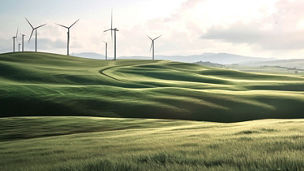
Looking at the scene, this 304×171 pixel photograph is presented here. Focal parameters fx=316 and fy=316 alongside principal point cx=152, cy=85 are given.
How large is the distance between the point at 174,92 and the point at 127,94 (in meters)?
9.69

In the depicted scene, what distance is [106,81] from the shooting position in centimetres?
8506

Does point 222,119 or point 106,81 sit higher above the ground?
point 106,81

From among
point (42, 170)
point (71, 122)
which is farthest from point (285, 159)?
point (71, 122)

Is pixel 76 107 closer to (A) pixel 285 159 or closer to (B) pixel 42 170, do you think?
(B) pixel 42 170

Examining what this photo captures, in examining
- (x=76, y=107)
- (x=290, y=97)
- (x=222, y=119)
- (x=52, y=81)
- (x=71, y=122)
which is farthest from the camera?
(x=52, y=81)

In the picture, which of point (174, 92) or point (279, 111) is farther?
point (174, 92)

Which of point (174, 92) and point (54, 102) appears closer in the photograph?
point (54, 102)

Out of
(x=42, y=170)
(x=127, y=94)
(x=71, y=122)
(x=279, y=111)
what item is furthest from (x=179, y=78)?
(x=42, y=170)

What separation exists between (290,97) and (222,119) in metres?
19.8

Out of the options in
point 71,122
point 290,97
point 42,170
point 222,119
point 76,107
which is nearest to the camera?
point 42,170

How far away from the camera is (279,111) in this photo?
51.3 meters

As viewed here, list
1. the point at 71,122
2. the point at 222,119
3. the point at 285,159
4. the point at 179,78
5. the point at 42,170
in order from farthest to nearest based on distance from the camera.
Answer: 1. the point at 179,78
2. the point at 222,119
3. the point at 71,122
4. the point at 42,170
5. the point at 285,159

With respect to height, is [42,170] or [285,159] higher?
[285,159]

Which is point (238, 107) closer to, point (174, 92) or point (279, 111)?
point (279, 111)
